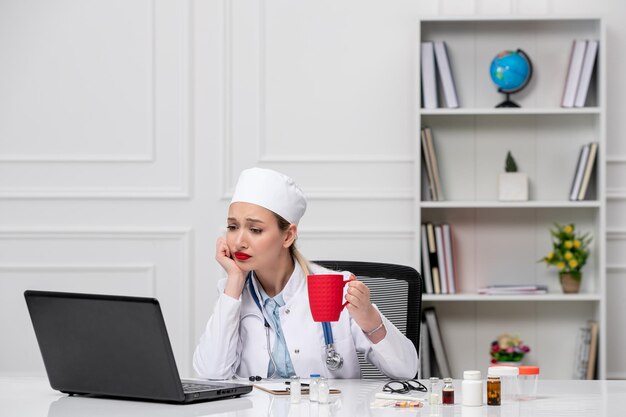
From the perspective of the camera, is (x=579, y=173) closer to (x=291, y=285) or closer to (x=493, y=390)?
(x=291, y=285)

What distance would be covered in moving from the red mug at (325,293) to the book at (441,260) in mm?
2062

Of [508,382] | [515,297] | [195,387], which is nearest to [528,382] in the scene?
[508,382]

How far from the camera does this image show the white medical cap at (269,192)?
2.30m

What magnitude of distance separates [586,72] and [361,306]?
2.32m

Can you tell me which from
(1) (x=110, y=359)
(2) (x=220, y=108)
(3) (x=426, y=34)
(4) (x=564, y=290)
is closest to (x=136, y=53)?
(2) (x=220, y=108)

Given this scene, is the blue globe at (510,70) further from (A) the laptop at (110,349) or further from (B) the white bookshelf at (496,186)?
(A) the laptop at (110,349)

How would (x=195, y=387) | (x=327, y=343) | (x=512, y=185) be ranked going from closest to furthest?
(x=195, y=387)
(x=327, y=343)
(x=512, y=185)

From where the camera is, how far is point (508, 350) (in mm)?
3934

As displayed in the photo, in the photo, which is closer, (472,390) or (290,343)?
(472,390)

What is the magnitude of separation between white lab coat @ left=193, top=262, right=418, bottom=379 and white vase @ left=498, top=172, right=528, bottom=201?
1836 mm

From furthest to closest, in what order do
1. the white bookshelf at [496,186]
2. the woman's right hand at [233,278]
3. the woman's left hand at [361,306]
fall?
the white bookshelf at [496,186], the woman's right hand at [233,278], the woman's left hand at [361,306]

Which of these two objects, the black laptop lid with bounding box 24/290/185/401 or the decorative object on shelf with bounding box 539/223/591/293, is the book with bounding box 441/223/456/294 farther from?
the black laptop lid with bounding box 24/290/185/401

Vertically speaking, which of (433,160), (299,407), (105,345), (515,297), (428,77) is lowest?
(515,297)

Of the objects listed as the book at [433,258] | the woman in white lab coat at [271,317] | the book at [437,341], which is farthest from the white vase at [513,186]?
the woman in white lab coat at [271,317]
